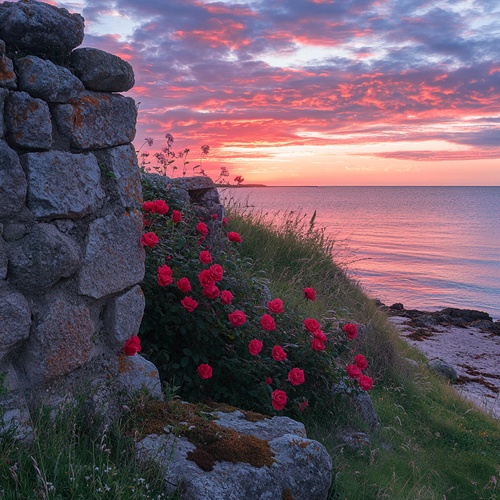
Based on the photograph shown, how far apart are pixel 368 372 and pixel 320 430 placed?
2.47 meters

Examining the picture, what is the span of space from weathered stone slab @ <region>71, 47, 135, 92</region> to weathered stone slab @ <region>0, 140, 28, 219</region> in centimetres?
67

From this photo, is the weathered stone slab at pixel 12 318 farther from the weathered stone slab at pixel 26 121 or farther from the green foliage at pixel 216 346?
the green foliage at pixel 216 346

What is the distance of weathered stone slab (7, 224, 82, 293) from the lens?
2.63m

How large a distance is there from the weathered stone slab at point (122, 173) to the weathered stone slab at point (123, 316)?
0.53 meters

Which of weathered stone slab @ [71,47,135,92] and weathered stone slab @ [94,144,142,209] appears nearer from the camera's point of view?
weathered stone slab @ [71,47,135,92]

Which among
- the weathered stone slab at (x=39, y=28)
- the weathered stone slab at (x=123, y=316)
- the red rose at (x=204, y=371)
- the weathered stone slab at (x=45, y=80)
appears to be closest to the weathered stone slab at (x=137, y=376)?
the weathered stone slab at (x=123, y=316)

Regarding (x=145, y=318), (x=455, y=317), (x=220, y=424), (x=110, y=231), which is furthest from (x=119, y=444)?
(x=455, y=317)

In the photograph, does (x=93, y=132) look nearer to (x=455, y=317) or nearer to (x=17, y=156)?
(x=17, y=156)

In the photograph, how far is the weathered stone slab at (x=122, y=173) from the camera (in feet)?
10.4

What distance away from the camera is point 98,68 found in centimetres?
306

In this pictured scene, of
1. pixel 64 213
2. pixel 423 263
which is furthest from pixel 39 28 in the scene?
pixel 423 263

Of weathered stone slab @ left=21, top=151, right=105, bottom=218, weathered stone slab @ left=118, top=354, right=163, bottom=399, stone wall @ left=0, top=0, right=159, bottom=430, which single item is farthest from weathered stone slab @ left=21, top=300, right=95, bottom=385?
weathered stone slab @ left=21, top=151, right=105, bottom=218

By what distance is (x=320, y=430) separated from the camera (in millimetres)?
4531

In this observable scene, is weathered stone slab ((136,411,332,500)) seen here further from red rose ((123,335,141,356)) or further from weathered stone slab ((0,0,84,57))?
weathered stone slab ((0,0,84,57))
